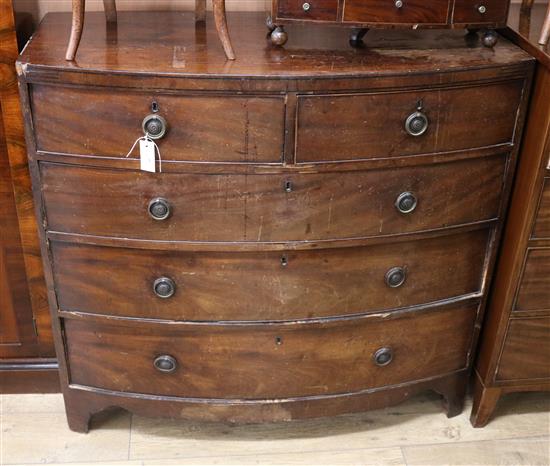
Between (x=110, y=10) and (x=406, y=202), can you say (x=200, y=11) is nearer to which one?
(x=110, y=10)

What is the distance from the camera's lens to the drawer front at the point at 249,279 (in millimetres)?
1731

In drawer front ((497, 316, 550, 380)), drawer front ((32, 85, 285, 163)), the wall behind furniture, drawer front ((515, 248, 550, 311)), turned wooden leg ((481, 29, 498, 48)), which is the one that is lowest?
drawer front ((497, 316, 550, 380))

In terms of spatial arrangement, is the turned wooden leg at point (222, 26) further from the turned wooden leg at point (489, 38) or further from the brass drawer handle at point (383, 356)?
the brass drawer handle at point (383, 356)

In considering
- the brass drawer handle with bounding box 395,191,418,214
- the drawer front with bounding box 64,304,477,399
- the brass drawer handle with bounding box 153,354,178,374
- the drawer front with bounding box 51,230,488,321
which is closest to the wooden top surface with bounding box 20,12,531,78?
the brass drawer handle with bounding box 395,191,418,214

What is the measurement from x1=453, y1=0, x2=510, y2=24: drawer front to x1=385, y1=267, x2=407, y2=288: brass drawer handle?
Answer: 59cm

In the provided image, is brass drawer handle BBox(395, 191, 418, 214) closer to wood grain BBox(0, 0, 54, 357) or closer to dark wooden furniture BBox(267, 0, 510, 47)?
dark wooden furniture BBox(267, 0, 510, 47)

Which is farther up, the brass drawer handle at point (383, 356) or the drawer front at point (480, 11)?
the drawer front at point (480, 11)

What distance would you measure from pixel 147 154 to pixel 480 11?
806 mm

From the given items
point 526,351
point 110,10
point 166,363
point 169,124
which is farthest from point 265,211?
point 526,351

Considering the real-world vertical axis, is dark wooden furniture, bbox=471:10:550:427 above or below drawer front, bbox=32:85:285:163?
below

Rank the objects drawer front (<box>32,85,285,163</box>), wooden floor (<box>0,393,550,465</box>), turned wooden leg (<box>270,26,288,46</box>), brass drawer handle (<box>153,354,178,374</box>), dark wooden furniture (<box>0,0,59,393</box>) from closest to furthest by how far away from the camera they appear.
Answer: drawer front (<box>32,85,285,163</box>) → turned wooden leg (<box>270,26,288,46</box>) → dark wooden furniture (<box>0,0,59,393</box>) → brass drawer handle (<box>153,354,178,374</box>) → wooden floor (<box>0,393,550,465</box>)

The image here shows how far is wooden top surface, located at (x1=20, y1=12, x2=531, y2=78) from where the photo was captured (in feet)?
5.02

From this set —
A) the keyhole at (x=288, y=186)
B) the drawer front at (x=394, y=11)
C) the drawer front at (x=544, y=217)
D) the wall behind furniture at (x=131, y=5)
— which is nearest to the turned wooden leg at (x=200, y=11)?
the wall behind furniture at (x=131, y=5)

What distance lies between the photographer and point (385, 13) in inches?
63.7
